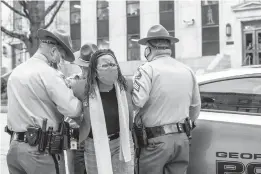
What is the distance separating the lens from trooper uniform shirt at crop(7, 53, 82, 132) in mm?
3064

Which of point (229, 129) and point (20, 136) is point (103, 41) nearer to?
point (229, 129)

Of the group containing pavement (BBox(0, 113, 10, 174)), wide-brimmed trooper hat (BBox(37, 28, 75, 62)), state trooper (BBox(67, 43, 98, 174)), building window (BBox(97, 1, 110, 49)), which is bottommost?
pavement (BBox(0, 113, 10, 174))

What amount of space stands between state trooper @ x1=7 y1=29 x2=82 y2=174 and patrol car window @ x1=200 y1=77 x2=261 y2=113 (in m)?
1.44

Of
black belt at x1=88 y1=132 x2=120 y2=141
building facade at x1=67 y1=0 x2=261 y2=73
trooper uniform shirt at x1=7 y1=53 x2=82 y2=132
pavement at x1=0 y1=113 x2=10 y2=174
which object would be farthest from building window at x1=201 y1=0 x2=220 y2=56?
trooper uniform shirt at x1=7 y1=53 x2=82 y2=132

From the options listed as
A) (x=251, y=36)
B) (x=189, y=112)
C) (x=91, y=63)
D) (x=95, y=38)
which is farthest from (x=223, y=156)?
(x=95, y=38)

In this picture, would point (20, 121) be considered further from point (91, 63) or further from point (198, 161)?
point (198, 161)

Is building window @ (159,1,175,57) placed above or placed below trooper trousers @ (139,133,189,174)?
above

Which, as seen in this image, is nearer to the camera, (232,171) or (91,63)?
(91,63)

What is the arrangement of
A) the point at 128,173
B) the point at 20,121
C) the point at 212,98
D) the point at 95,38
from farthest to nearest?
the point at 95,38
the point at 212,98
the point at 128,173
the point at 20,121

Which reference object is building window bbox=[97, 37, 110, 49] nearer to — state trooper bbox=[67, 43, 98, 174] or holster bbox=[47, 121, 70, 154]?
state trooper bbox=[67, 43, 98, 174]

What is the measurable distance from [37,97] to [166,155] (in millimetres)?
1156

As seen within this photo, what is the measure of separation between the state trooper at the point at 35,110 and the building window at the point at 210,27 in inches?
850

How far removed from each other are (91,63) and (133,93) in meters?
0.46

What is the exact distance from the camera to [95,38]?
28766 mm
